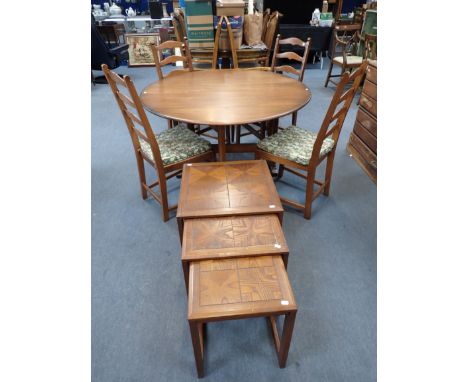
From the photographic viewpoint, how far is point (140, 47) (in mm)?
5375

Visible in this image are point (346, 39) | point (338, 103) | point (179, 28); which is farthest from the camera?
point (346, 39)

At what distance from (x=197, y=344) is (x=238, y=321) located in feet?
1.27

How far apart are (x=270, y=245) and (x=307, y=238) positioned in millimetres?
783

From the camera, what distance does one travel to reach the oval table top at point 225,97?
164 cm

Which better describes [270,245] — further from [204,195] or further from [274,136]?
[274,136]

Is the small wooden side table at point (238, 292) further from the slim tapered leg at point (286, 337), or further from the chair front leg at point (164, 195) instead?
the chair front leg at point (164, 195)

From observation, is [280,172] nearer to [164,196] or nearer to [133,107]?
[164,196]

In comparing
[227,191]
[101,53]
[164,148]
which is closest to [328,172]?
[227,191]

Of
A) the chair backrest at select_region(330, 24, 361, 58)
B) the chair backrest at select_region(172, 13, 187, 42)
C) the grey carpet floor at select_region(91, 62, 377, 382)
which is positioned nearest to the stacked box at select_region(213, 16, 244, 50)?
the chair backrest at select_region(172, 13, 187, 42)

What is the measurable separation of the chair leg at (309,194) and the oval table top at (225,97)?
0.42 meters

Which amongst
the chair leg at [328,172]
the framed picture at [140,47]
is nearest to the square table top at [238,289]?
the chair leg at [328,172]

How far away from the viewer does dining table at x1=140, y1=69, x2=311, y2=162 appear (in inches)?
64.3

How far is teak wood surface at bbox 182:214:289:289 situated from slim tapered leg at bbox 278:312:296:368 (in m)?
0.21

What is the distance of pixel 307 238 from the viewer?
184 centimetres
